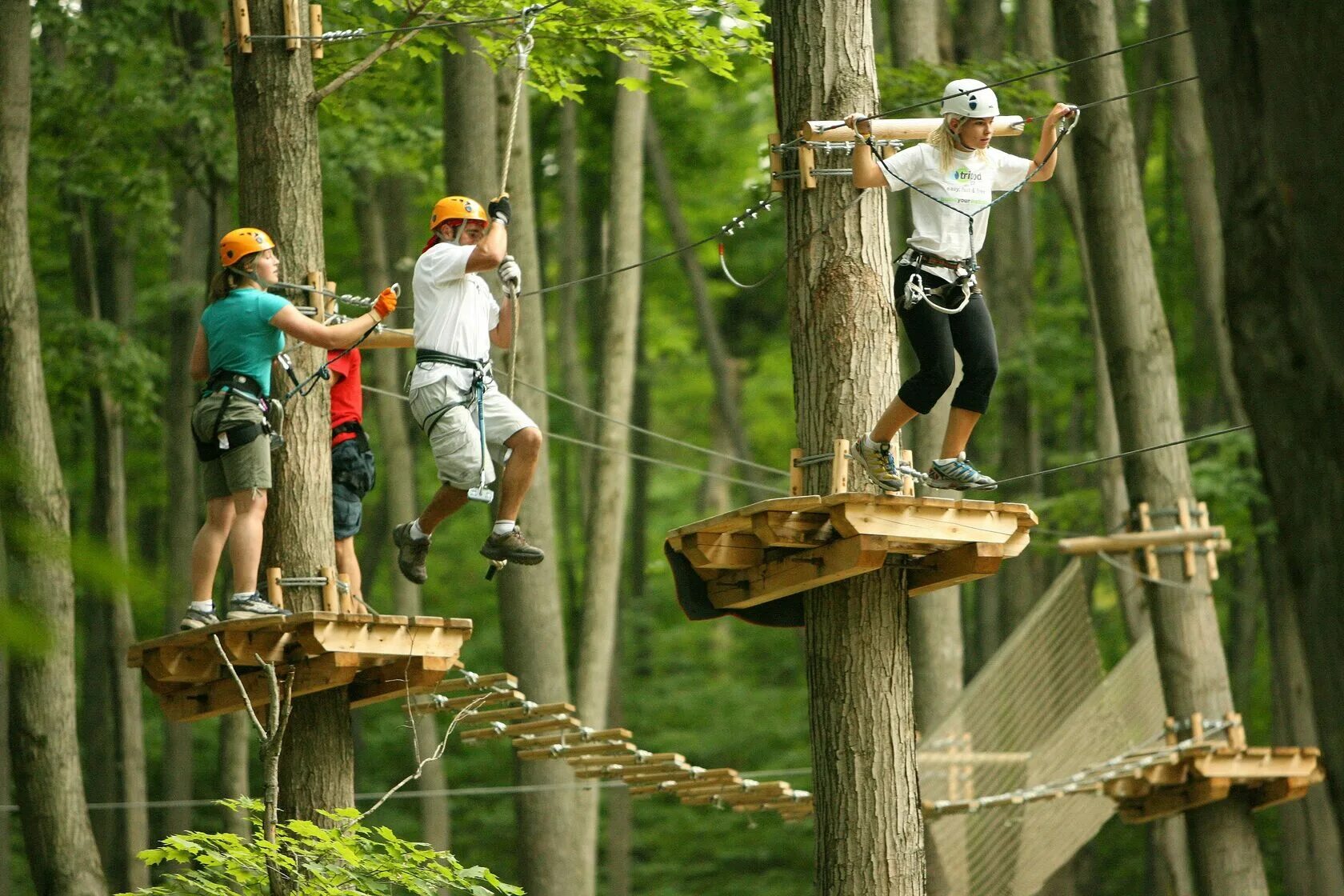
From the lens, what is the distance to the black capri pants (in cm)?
523

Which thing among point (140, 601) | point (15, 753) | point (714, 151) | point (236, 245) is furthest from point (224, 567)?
point (140, 601)

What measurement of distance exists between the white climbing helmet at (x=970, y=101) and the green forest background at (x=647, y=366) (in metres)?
3.08

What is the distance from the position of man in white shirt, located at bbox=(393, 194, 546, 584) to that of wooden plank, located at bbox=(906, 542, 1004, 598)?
1.24 meters

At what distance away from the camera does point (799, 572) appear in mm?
5219

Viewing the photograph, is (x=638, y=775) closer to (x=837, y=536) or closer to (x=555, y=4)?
(x=837, y=536)

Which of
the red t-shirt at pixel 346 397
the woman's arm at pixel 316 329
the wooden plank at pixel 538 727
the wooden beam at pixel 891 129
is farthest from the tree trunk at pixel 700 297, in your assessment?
the woman's arm at pixel 316 329

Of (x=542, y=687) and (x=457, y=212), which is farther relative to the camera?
(x=542, y=687)

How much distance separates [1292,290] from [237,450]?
164 inches

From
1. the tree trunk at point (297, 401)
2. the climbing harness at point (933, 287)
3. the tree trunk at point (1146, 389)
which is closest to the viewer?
the climbing harness at point (933, 287)

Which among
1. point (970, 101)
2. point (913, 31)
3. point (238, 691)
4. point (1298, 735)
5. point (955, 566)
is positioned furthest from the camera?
point (1298, 735)

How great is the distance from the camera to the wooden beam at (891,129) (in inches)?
211

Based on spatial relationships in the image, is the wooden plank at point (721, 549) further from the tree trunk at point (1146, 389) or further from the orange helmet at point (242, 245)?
the tree trunk at point (1146, 389)

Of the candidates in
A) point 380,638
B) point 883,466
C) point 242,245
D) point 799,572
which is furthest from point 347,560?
point 883,466

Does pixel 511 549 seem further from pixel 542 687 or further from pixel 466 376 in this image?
pixel 542 687
